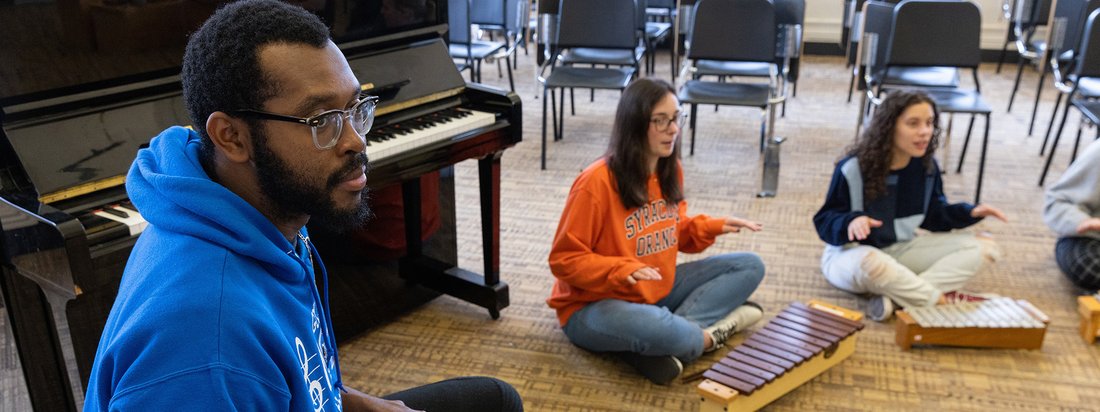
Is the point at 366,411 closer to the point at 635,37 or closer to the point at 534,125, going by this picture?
the point at 635,37

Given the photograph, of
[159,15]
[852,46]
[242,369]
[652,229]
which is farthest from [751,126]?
[242,369]

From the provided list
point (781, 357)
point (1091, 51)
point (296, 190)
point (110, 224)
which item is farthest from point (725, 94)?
point (296, 190)

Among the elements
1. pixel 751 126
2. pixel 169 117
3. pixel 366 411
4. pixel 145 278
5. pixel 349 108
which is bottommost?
pixel 751 126

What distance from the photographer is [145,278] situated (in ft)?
3.59

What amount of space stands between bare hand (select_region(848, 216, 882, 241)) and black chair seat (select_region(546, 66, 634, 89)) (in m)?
1.75

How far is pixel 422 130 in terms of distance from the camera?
2.72 m

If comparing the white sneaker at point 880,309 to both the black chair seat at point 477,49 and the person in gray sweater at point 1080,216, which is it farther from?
the black chair seat at point 477,49

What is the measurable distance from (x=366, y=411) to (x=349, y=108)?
1.85 feet

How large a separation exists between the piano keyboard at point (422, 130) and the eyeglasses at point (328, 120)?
50.8 inches

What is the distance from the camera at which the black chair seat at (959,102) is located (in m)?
4.12

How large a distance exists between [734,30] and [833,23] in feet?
10.0

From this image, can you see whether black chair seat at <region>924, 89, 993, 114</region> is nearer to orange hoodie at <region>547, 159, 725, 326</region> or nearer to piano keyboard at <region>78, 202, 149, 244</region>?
orange hoodie at <region>547, 159, 725, 326</region>

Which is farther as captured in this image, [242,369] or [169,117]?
[169,117]

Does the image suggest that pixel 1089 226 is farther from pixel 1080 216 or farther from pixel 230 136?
pixel 230 136
